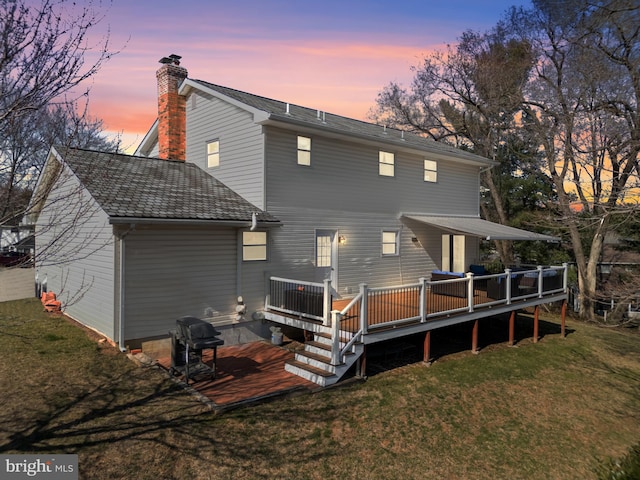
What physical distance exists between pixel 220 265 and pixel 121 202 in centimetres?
310

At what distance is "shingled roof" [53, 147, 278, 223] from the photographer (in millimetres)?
10367

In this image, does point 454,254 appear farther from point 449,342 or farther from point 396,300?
point 396,300

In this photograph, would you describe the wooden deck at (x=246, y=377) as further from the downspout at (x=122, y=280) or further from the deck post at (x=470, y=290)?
the deck post at (x=470, y=290)

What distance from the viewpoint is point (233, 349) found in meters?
12.0

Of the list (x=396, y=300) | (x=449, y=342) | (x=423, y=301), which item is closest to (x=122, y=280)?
(x=396, y=300)

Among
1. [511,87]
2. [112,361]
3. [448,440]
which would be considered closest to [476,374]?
[448,440]

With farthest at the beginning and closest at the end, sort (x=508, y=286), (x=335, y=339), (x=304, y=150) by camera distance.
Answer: (x=508, y=286), (x=304, y=150), (x=335, y=339)

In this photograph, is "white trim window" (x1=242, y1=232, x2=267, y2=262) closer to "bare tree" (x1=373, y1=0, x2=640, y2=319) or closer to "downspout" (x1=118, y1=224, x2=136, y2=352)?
"downspout" (x1=118, y1=224, x2=136, y2=352)

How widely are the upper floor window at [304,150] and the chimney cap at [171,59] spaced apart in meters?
6.53

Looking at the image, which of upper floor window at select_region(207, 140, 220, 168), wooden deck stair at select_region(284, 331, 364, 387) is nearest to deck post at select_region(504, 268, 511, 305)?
wooden deck stair at select_region(284, 331, 364, 387)

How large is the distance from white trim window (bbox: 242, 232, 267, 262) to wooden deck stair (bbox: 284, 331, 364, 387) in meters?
3.26

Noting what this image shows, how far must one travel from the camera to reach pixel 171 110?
15.9 m

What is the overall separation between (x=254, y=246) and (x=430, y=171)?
363 inches

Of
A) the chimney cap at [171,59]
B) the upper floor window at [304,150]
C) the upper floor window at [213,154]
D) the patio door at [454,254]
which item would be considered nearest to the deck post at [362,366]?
the upper floor window at [304,150]
